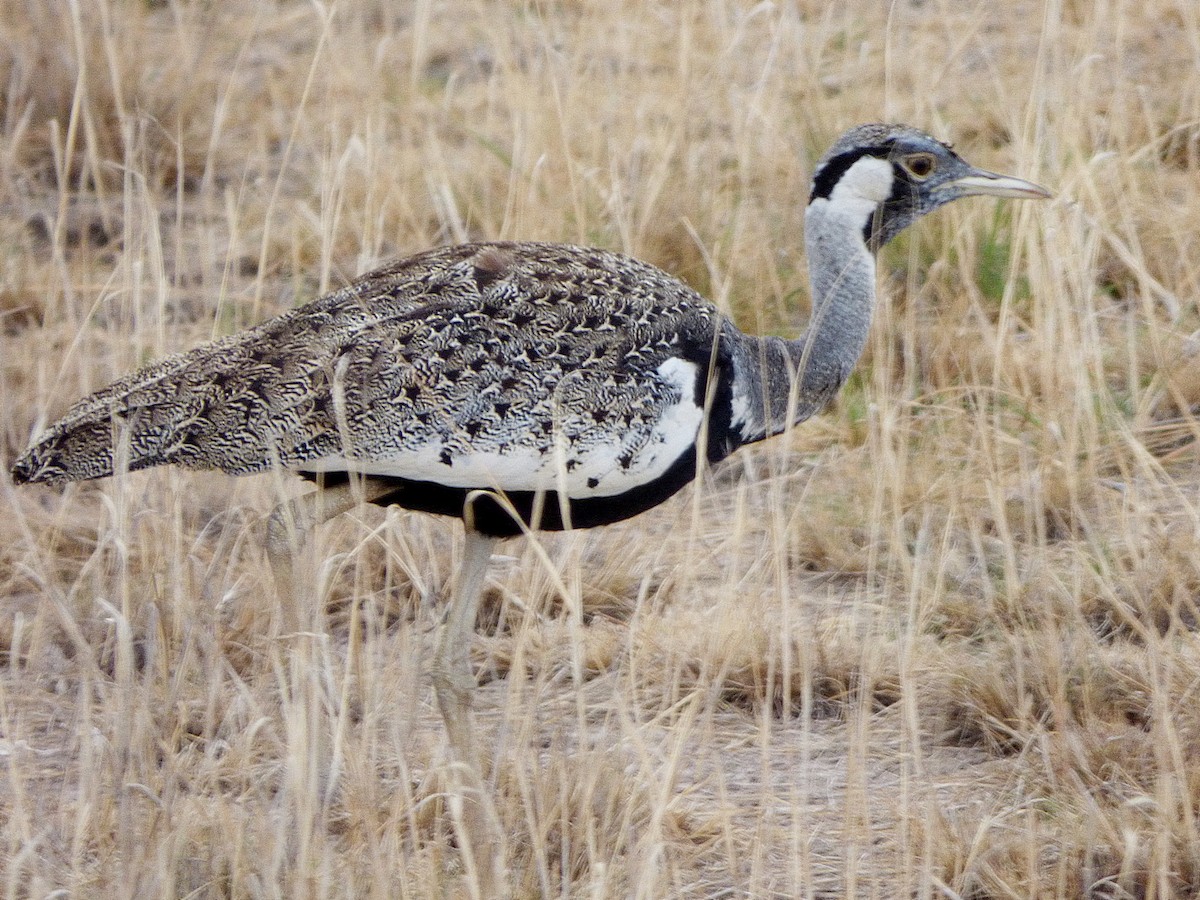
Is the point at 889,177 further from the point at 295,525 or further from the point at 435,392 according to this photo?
the point at 295,525

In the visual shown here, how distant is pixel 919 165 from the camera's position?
148 inches

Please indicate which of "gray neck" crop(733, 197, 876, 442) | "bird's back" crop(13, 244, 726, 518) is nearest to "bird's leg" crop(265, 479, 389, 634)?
"bird's back" crop(13, 244, 726, 518)

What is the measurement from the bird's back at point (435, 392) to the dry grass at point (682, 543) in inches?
5.2

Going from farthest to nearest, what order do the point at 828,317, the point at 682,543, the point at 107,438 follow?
1. the point at 682,543
2. the point at 828,317
3. the point at 107,438

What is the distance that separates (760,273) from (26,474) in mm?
2265

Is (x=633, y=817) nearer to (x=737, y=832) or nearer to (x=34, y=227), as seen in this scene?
(x=737, y=832)

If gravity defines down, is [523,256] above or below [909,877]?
above

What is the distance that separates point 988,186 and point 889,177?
21 cm

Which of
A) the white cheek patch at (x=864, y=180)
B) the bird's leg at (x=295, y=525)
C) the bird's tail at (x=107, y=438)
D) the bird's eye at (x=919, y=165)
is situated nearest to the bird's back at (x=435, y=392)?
the bird's tail at (x=107, y=438)

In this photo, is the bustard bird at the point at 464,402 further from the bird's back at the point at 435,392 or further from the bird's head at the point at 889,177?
the bird's head at the point at 889,177

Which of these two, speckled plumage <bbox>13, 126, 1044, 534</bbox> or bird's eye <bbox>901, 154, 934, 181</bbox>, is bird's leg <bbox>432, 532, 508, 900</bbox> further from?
bird's eye <bbox>901, 154, 934, 181</bbox>

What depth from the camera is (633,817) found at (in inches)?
118

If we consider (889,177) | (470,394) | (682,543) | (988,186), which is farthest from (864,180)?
(470,394)

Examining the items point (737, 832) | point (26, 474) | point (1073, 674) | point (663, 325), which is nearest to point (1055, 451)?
point (1073, 674)
